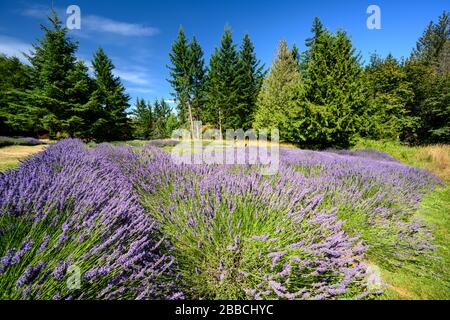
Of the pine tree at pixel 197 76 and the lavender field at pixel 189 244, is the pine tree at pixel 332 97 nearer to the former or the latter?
the lavender field at pixel 189 244

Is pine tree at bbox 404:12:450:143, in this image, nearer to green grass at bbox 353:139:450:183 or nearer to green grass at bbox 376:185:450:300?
green grass at bbox 353:139:450:183

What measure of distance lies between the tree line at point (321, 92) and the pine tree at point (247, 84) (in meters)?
0.12

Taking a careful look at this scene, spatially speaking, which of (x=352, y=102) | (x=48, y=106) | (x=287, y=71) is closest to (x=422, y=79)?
(x=287, y=71)

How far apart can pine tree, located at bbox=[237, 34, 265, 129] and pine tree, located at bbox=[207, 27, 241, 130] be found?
0.67 m

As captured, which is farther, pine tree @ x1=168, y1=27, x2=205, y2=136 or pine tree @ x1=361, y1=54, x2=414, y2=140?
pine tree @ x1=168, y1=27, x2=205, y2=136

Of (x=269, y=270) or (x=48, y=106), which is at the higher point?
(x=48, y=106)

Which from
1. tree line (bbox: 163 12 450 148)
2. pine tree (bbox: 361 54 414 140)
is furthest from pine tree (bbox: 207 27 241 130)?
pine tree (bbox: 361 54 414 140)

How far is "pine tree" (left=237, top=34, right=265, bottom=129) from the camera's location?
26.3 meters

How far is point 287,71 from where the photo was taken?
1802 centimetres

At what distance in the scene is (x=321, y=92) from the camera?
12094 millimetres

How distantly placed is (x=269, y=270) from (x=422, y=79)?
28745mm

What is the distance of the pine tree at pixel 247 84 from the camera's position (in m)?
26.3

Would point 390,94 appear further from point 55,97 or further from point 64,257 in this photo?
point 55,97
